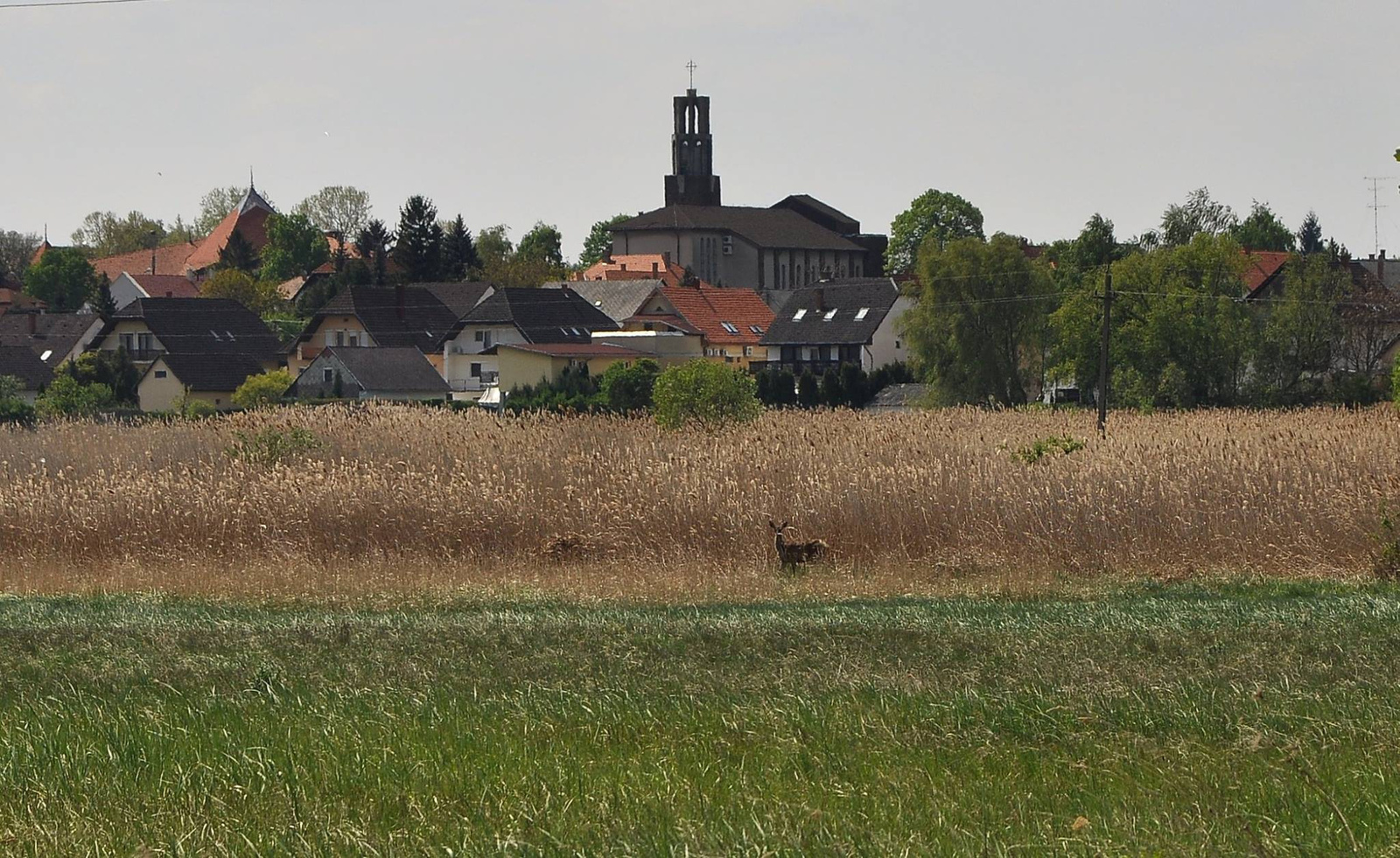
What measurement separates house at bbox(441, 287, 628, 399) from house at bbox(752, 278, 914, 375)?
11.2 m

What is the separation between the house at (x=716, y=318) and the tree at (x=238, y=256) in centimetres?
5041

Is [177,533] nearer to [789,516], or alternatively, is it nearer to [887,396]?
[789,516]

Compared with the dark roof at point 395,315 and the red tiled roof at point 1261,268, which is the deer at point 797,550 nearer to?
the red tiled roof at point 1261,268

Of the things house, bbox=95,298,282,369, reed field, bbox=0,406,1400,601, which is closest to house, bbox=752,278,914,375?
house, bbox=95,298,282,369

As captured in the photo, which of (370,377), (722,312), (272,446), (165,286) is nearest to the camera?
(272,446)

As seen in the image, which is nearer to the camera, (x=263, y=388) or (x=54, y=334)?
(x=263, y=388)

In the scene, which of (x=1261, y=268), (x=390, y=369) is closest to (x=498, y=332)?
(x=390, y=369)

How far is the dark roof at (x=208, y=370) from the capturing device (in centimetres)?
8338

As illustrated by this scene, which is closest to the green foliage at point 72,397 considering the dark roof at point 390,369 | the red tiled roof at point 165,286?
the dark roof at point 390,369

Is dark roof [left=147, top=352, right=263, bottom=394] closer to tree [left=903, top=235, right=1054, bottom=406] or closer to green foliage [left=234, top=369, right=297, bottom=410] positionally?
green foliage [left=234, top=369, right=297, bottom=410]

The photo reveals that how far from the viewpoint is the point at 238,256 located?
14650 centimetres

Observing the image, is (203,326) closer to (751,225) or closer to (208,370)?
(208,370)

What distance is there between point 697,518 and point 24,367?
74.0 m

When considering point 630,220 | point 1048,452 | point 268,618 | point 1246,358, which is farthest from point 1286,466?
point 630,220
